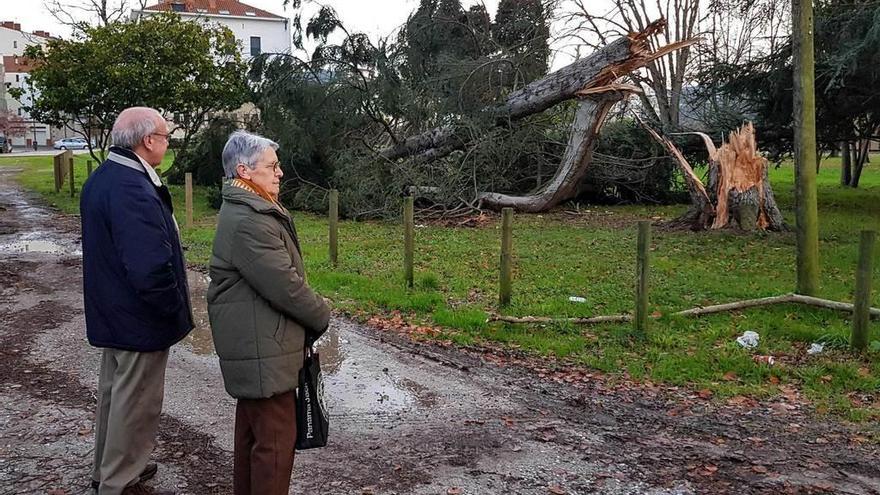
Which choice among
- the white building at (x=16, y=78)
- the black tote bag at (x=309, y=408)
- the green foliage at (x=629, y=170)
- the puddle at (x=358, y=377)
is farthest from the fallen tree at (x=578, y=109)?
the white building at (x=16, y=78)

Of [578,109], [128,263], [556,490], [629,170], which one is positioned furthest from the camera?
[629,170]

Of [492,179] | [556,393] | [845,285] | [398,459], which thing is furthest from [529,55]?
[398,459]

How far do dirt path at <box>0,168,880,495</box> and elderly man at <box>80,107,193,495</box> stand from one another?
454mm

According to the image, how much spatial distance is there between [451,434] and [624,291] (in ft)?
15.0

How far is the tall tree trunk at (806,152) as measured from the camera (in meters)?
7.69

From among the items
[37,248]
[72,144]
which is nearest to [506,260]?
[37,248]

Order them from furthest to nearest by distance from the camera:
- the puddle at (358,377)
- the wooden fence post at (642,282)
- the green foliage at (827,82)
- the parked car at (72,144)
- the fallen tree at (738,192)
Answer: the parked car at (72,144), the fallen tree at (738,192), the green foliage at (827,82), the wooden fence post at (642,282), the puddle at (358,377)

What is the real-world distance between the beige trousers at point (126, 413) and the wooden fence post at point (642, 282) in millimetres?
4384

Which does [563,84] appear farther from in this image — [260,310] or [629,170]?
[260,310]

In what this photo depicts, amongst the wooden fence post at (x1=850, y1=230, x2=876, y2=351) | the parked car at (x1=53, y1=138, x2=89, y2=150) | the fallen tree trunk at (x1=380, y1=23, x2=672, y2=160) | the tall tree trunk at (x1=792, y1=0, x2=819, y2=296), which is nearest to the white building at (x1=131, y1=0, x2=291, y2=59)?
the parked car at (x1=53, y1=138, x2=89, y2=150)

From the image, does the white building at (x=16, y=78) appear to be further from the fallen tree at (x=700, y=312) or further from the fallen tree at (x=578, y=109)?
the fallen tree at (x=700, y=312)

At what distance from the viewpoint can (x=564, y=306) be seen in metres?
8.05

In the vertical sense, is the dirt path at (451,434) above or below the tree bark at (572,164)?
below

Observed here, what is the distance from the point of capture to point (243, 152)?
3.30m
